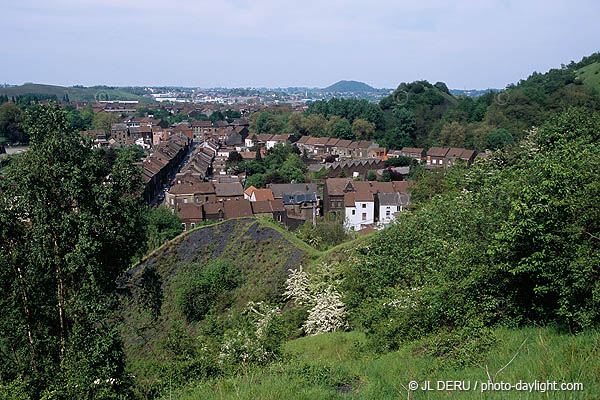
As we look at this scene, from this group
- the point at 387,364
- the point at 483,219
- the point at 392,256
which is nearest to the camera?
the point at 387,364

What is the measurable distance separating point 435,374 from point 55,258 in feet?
19.3

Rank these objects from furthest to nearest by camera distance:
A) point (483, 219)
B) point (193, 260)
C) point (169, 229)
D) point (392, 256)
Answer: point (169, 229)
point (193, 260)
point (392, 256)
point (483, 219)

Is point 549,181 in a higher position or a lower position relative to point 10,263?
higher

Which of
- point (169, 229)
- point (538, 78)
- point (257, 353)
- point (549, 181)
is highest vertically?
point (538, 78)

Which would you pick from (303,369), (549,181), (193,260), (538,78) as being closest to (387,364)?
(303,369)

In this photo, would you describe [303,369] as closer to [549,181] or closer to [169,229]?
[549,181]

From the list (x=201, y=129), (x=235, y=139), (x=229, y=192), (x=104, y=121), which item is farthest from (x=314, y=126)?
(x=104, y=121)

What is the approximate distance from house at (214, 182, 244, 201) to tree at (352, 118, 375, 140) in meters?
33.5

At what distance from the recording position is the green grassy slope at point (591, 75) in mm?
67206

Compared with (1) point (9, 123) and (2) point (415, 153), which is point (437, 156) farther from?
(1) point (9, 123)

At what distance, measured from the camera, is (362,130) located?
6975 centimetres

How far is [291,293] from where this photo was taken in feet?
51.0

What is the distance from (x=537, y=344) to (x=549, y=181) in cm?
215

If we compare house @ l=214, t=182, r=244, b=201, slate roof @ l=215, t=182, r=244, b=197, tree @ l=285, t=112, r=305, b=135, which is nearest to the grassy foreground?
house @ l=214, t=182, r=244, b=201
